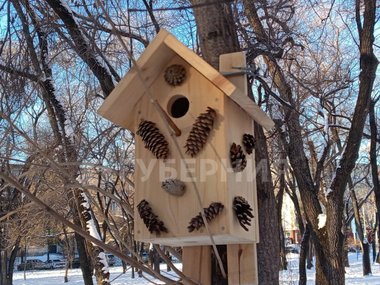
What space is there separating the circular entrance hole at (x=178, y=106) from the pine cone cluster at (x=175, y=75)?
55mm

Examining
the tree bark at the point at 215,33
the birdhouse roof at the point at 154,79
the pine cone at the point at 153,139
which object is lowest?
the pine cone at the point at 153,139

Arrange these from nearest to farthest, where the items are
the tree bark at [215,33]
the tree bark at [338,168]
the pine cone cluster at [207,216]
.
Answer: the pine cone cluster at [207,216]
the tree bark at [215,33]
the tree bark at [338,168]

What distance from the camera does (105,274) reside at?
19.2 feet

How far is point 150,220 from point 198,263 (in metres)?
0.30

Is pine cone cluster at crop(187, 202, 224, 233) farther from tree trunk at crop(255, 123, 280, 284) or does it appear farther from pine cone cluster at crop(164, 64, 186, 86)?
tree trunk at crop(255, 123, 280, 284)

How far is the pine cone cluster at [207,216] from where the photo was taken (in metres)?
1.64

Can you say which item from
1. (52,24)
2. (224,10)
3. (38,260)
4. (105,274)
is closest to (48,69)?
(52,24)

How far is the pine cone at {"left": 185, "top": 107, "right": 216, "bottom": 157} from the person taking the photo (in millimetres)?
1748

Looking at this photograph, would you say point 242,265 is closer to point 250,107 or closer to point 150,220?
point 150,220

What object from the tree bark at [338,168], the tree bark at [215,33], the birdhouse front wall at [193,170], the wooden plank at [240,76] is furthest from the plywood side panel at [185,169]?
the tree bark at [338,168]

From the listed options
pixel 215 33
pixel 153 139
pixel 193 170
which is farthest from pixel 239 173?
pixel 215 33

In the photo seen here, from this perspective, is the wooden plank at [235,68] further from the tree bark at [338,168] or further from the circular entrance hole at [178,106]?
the tree bark at [338,168]

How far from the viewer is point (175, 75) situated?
190 cm

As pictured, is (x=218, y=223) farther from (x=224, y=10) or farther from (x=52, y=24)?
(x=52, y=24)
